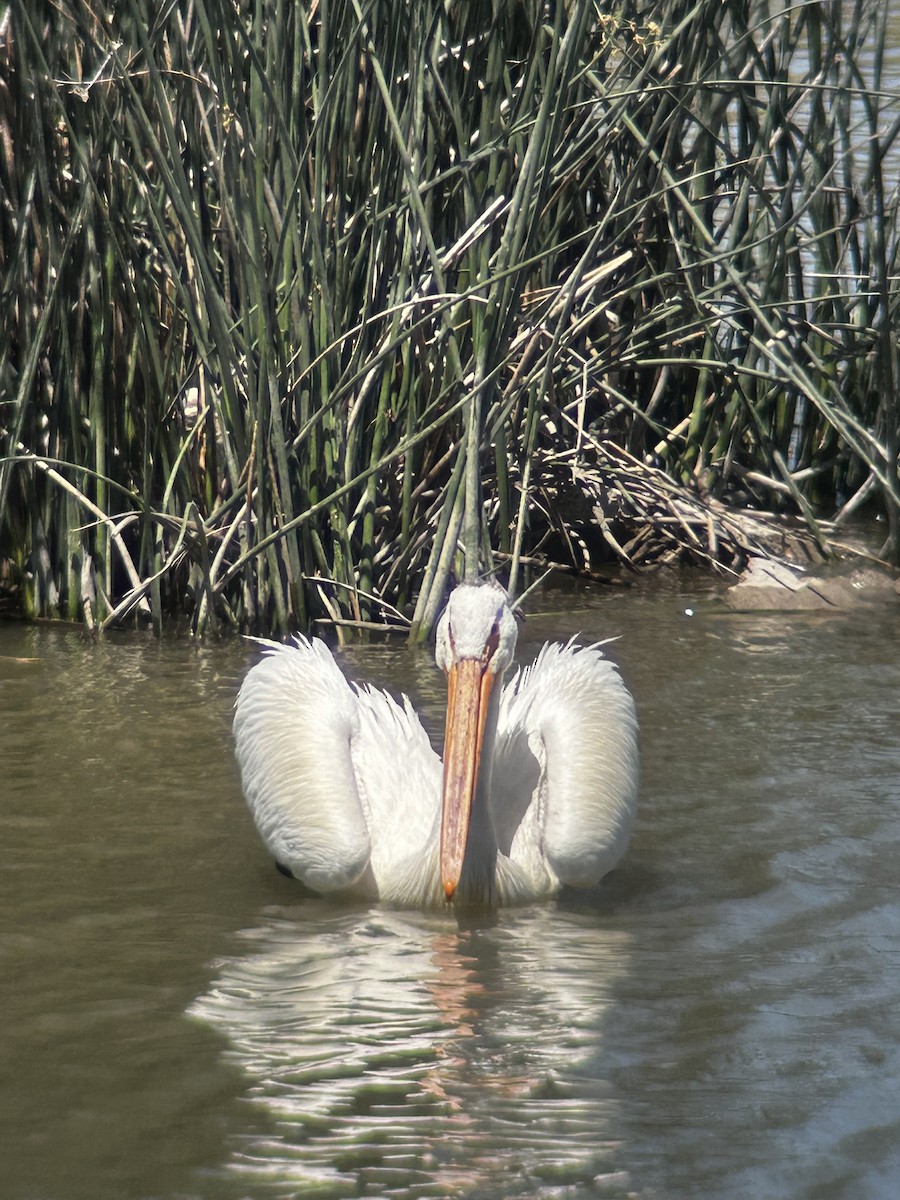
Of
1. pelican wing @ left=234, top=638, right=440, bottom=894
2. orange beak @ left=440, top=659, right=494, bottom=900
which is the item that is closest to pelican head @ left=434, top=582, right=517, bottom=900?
orange beak @ left=440, top=659, right=494, bottom=900

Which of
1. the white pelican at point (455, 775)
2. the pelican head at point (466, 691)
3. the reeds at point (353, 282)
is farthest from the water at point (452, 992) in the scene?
the reeds at point (353, 282)

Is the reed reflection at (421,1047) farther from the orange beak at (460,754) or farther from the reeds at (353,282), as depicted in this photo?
the reeds at (353,282)

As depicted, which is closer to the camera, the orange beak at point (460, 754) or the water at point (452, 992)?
the water at point (452, 992)

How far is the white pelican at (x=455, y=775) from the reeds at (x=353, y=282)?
1.13 m

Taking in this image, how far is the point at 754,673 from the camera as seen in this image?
5523 millimetres

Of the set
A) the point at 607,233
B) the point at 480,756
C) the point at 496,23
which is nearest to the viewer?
the point at 480,756

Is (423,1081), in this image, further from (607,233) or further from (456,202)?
(607,233)

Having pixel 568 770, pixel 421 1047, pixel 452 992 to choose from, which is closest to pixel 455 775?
pixel 568 770

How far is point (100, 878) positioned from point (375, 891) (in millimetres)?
632

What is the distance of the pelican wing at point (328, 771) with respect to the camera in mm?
3725

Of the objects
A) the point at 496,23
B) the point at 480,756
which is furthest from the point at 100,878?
the point at 496,23

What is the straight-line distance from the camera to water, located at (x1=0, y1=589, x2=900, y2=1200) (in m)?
2.67

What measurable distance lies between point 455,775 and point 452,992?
0.49 meters

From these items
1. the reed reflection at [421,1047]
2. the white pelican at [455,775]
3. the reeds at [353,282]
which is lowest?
the reed reflection at [421,1047]
